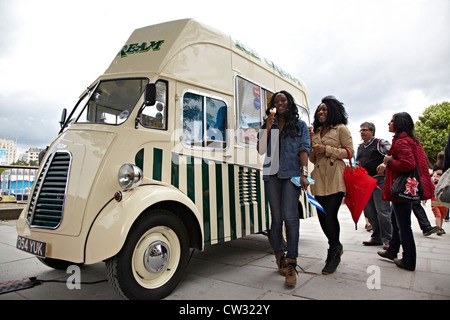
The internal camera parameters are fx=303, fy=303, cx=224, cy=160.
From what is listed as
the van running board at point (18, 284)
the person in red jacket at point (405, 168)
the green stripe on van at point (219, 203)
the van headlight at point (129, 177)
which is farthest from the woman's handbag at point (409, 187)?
the van running board at point (18, 284)

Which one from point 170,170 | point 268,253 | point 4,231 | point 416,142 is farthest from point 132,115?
point 4,231

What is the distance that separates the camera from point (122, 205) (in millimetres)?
2674

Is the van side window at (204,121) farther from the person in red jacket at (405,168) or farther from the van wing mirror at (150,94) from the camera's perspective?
the person in red jacket at (405,168)

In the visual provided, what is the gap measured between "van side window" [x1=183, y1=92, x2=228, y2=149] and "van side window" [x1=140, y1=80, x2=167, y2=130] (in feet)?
0.87

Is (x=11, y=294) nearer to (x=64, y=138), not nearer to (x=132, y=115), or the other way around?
(x=64, y=138)

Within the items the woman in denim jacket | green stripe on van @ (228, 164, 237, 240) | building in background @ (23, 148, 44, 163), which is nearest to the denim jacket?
the woman in denim jacket

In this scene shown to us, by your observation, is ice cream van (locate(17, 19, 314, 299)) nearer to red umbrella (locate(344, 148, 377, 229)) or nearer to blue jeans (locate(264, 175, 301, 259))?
blue jeans (locate(264, 175, 301, 259))

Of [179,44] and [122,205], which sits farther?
[179,44]

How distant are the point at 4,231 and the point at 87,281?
14.9ft

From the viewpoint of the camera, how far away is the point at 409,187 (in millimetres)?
3504

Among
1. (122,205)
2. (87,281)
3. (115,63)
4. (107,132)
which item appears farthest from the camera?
(115,63)

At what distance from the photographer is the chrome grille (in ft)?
9.37

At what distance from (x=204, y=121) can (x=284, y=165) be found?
3.67ft
